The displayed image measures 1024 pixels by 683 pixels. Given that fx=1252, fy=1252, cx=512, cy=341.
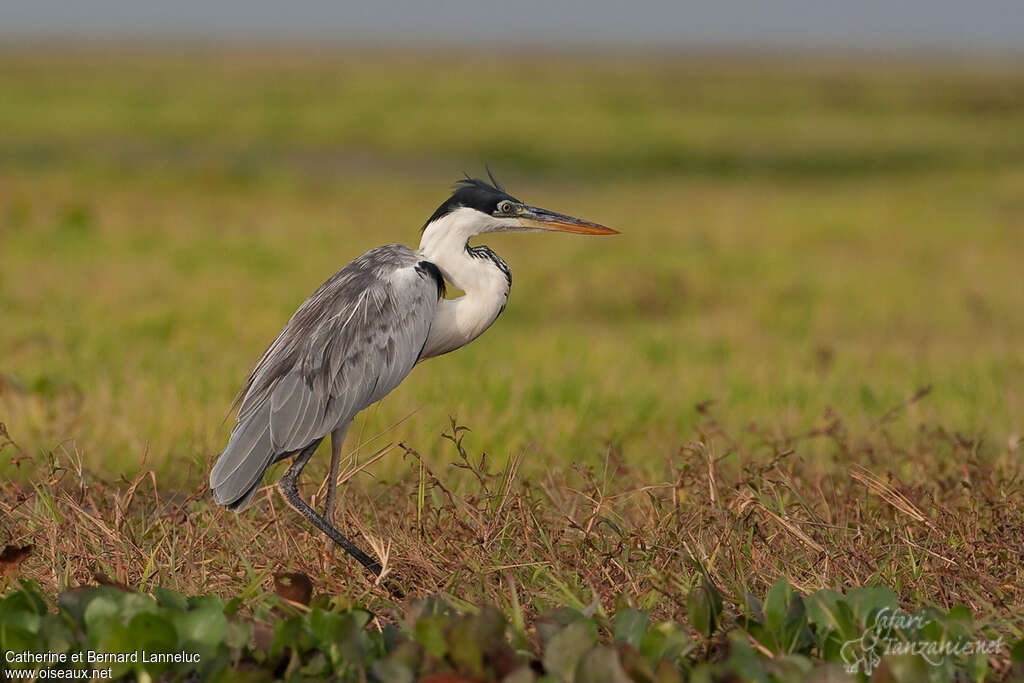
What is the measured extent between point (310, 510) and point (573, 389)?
306 cm

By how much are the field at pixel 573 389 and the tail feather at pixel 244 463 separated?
17cm

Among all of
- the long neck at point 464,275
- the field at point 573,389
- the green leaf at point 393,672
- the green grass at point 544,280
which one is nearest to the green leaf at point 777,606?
→ the field at point 573,389

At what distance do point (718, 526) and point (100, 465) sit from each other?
276 centimetres

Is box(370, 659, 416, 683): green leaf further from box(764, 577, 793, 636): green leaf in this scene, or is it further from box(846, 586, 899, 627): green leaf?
box(846, 586, 899, 627): green leaf

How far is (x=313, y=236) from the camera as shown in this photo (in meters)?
12.5

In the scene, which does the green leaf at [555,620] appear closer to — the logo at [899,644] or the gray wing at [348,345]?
the logo at [899,644]

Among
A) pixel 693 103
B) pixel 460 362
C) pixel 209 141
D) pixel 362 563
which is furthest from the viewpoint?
pixel 693 103

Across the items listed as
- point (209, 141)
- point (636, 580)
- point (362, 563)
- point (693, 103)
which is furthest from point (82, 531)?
point (693, 103)

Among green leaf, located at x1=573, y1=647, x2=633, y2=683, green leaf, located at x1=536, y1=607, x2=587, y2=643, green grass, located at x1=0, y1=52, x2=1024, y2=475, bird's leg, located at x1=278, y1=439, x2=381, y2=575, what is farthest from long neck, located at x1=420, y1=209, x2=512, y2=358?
green leaf, located at x1=573, y1=647, x2=633, y2=683

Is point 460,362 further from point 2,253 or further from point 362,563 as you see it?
point 2,253

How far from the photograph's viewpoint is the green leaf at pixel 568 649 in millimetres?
2969

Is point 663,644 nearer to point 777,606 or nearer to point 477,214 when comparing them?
point 777,606

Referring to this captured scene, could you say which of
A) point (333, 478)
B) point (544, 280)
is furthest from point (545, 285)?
point (333, 478)

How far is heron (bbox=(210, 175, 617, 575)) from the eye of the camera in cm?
405
